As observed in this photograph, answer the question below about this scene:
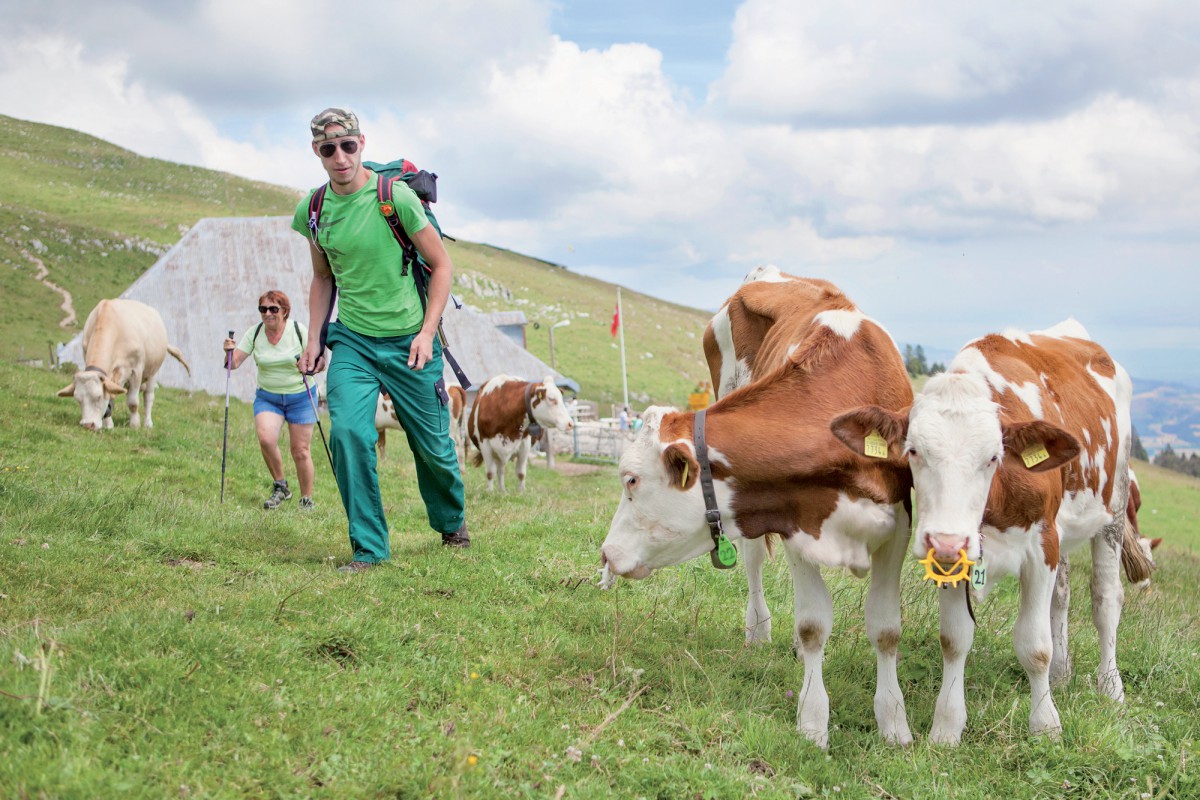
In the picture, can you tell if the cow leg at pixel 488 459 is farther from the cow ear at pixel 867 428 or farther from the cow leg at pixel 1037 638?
the cow ear at pixel 867 428

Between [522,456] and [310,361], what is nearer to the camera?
[310,361]

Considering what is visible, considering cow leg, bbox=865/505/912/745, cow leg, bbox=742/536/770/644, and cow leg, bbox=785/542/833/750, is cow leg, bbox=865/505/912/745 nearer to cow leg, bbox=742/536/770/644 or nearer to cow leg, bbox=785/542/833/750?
cow leg, bbox=785/542/833/750

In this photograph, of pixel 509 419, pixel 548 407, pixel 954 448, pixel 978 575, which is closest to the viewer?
pixel 954 448

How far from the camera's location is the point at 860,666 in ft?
19.2

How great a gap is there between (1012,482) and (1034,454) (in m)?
0.18

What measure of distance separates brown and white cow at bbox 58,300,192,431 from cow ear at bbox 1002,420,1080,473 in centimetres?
1174

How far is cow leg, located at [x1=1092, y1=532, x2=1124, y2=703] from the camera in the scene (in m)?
6.21

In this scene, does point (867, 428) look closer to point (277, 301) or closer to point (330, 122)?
point (330, 122)

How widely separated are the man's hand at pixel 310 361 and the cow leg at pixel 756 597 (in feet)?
10.9

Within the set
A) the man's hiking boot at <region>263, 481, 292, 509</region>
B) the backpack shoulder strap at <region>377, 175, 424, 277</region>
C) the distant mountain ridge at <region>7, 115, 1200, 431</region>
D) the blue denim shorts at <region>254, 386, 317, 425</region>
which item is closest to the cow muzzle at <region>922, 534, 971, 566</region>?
the backpack shoulder strap at <region>377, 175, 424, 277</region>

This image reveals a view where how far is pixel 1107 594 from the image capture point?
6324mm

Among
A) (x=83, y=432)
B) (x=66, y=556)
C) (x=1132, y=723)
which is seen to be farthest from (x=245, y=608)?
(x=83, y=432)

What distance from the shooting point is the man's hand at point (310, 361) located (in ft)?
22.9

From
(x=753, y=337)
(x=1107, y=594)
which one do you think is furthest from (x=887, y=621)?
(x=753, y=337)
